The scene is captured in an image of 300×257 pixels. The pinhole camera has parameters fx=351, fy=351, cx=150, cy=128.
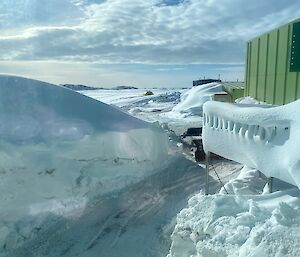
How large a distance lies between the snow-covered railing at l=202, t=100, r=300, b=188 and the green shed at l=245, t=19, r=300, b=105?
2.13 meters

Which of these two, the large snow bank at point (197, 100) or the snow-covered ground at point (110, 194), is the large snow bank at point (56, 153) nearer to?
the snow-covered ground at point (110, 194)

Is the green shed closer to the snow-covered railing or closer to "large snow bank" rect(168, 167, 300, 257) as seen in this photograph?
the snow-covered railing

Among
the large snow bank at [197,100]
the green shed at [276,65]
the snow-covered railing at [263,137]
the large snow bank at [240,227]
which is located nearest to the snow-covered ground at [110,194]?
the large snow bank at [240,227]

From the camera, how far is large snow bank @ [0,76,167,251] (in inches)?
245

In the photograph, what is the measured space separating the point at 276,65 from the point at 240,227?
4.65 meters

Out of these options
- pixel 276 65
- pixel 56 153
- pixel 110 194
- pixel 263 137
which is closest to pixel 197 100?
pixel 276 65

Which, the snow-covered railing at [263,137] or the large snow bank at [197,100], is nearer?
the snow-covered railing at [263,137]

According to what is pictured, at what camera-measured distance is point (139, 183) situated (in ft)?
26.3

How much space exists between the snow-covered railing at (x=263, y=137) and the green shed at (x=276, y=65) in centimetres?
213

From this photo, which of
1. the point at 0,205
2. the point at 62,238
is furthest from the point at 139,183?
the point at 0,205

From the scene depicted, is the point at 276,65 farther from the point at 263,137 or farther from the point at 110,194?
the point at 110,194

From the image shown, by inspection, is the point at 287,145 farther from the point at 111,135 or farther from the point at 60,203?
the point at 111,135

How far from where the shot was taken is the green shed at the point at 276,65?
587 centimetres

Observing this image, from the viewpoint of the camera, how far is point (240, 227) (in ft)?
10.5
